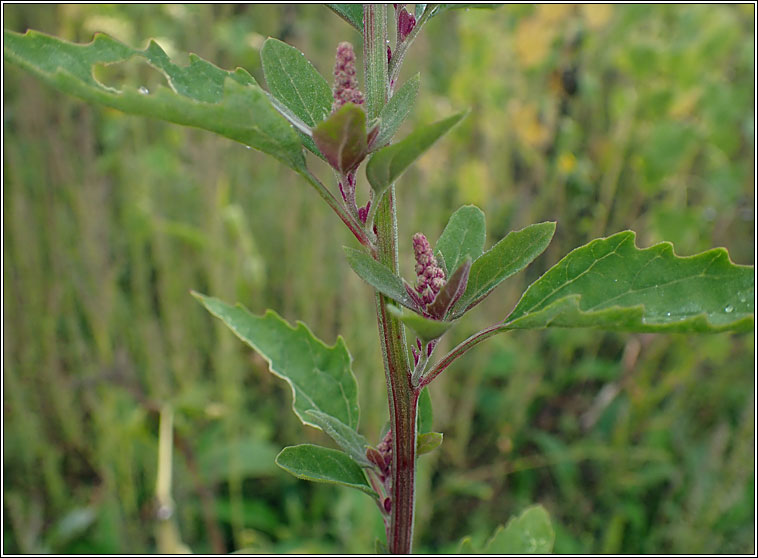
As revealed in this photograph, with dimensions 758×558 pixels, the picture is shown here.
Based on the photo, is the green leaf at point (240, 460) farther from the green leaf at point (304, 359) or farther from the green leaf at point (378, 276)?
the green leaf at point (378, 276)

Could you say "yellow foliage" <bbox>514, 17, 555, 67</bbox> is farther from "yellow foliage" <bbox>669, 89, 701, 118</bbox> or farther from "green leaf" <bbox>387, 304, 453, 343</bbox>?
"green leaf" <bbox>387, 304, 453, 343</bbox>

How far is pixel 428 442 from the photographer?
0.43m

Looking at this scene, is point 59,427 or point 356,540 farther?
point 59,427

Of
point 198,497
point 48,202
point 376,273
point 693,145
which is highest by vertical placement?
point 693,145

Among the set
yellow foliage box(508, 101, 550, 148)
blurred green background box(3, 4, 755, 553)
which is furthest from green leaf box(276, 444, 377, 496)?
yellow foliage box(508, 101, 550, 148)

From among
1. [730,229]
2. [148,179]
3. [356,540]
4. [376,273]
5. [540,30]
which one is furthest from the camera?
[730,229]

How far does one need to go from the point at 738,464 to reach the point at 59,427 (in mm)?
1344

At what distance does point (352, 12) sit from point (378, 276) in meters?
0.16

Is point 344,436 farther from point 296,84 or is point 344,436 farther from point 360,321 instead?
point 360,321

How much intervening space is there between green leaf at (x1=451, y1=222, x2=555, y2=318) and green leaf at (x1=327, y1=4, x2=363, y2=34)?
0.16 m

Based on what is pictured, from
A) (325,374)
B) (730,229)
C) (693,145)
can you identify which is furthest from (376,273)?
(730,229)

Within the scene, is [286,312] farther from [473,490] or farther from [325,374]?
[325,374]

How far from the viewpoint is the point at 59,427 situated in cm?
143

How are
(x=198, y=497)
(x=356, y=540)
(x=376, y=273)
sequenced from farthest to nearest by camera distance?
(x=198, y=497) → (x=356, y=540) → (x=376, y=273)
